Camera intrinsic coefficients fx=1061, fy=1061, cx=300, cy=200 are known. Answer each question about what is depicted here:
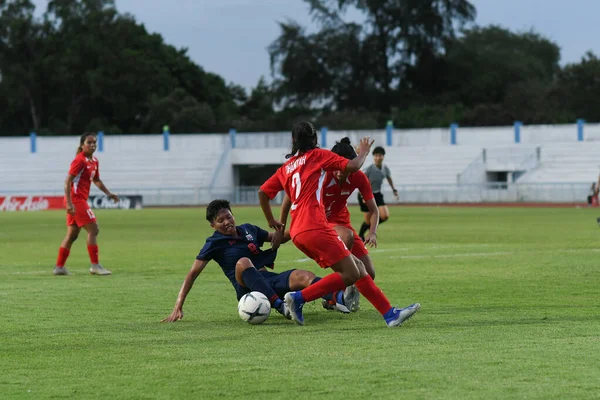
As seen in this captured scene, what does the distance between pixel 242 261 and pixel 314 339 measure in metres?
1.62

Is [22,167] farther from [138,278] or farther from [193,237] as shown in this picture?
[138,278]

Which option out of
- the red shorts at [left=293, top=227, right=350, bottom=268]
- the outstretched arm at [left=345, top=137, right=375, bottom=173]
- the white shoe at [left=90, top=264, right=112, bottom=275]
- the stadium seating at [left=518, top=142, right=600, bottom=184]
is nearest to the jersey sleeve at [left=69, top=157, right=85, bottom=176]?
the white shoe at [left=90, top=264, right=112, bottom=275]

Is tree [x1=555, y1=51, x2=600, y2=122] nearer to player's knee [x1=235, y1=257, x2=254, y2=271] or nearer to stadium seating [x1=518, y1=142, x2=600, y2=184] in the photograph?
stadium seating [x1=518, y1=142, x2=600, y2=184]

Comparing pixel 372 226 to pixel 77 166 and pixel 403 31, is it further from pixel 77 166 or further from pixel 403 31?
pixel 403 31

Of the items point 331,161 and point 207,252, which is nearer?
point 331,161

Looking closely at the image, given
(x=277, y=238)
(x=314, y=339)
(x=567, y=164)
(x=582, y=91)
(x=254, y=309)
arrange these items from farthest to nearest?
(x=582, y=91) → (x=567, y=164) → (x=277, y=238) → (x=254, y=309) → (x=314, y=339)

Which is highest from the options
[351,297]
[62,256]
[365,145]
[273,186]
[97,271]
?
[365,145]

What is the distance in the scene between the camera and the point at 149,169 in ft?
216

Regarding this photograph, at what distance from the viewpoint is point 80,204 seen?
613 inches

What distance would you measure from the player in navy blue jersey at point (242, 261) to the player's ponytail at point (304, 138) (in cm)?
118

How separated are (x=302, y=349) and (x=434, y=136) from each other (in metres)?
56.8

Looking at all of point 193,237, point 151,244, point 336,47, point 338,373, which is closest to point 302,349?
point 338,373

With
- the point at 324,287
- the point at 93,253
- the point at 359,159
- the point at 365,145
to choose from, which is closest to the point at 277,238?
the point at 324,287

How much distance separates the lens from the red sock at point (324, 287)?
882 cm
